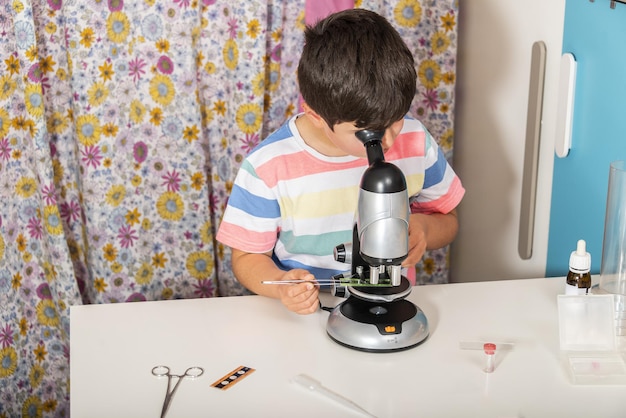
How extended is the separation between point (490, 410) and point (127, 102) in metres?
1.20

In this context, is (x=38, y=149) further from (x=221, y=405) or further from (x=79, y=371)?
(x=221, y=405)

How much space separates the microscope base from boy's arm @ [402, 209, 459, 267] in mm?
181

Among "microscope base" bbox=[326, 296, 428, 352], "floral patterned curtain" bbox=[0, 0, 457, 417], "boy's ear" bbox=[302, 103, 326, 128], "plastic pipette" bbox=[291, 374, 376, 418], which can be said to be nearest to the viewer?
"plastic pipette" bbox=[291, 374, 376, 418]

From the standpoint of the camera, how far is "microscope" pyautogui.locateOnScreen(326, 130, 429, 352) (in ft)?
3.60

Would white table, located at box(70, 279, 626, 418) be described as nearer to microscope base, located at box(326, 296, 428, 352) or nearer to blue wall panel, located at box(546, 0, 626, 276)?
microscope base, located at box(326, 296, 428, 352)

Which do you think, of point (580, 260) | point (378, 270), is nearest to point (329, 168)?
point (378, 270)

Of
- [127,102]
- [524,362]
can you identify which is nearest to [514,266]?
[524,362]

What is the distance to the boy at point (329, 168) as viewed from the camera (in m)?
1.22

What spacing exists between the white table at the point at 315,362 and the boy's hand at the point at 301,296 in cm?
3

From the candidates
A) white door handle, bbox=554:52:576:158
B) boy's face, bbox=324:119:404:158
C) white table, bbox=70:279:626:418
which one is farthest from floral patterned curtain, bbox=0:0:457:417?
boy's face, bbox=324:119:404:158

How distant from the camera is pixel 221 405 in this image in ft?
3.56

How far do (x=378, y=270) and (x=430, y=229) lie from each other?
0.39 m

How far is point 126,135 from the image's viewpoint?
192cm

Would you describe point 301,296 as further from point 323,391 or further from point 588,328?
point 588,328
